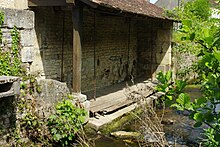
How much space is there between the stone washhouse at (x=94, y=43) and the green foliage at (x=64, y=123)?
0.53m

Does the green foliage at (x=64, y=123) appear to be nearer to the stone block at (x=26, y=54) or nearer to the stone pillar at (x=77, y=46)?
the stone pillar at (x=77, y=46)

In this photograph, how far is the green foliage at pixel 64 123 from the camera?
5750mm

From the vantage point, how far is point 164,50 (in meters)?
13.9

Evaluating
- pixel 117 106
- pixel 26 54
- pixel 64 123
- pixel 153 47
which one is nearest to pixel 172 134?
pixel 117 106

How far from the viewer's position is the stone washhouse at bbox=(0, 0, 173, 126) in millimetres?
6930

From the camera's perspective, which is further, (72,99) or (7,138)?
(72,99)

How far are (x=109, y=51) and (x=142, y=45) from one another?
3.27 metres

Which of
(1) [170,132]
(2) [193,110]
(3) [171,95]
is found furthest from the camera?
(1) [170,132]

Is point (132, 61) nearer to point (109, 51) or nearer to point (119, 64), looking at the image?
point (119, 64)

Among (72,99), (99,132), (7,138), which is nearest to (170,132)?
(99,132)

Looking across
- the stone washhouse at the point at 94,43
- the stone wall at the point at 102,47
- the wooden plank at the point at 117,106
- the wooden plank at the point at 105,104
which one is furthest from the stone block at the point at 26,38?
the wooden plank at the point at 117,106

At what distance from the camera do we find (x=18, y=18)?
558cm

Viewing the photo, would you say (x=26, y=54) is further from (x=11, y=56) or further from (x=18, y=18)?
(x=18, y=18)

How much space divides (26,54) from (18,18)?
70cm
